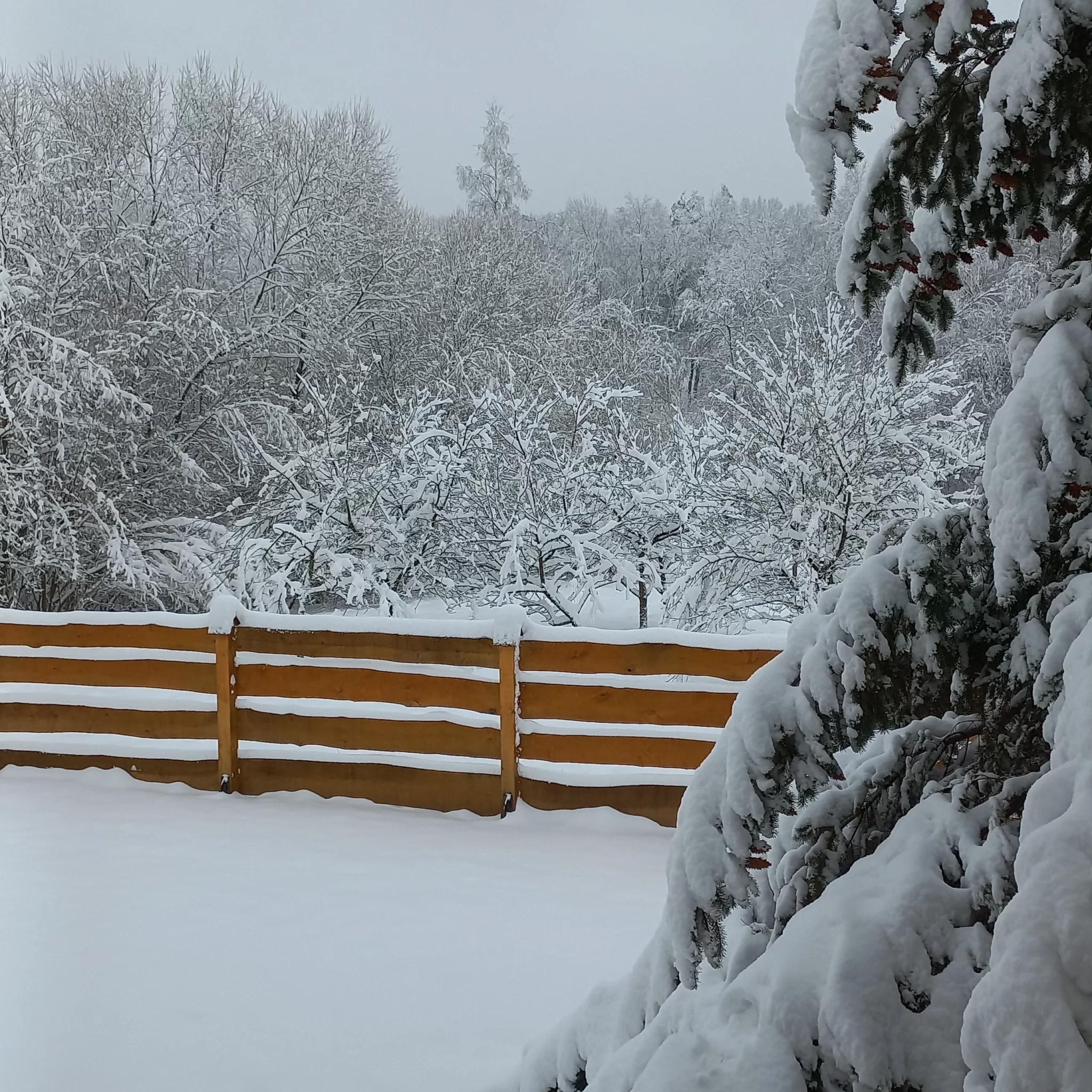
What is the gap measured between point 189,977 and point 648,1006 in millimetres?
2769

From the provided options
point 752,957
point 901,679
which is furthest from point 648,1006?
point 901,679

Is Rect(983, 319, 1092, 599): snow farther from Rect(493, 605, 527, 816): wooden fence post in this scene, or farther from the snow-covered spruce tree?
Rect(493, 605, 527, 816): wooden fence post

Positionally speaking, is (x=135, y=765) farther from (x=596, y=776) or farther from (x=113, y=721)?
(x=596, y=776)

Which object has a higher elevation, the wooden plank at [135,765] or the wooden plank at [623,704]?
the wooden plank at [623,704]

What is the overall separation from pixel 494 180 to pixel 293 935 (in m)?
23.0

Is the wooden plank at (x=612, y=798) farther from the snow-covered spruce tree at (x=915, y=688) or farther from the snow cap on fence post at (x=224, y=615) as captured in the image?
the snow-covered spruce tree at (x=915, y=688)

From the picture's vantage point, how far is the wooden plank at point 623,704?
16.1ft

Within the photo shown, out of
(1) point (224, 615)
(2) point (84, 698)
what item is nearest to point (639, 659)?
(1) point (224, 615)

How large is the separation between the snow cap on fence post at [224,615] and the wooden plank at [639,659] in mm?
1685

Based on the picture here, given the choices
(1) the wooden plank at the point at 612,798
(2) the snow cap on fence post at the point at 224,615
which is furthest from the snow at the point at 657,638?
(2) the snow cap on fence post at the point at 224,615

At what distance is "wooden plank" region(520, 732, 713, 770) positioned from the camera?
497 cm

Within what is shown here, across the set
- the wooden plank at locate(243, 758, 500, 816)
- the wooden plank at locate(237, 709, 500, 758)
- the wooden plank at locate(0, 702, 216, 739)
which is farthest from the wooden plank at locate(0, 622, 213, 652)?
the wooden plank at locate(243, 758, 500, 816)

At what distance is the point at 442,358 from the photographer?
17.7 metres

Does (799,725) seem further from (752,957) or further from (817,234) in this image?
(817,234)
